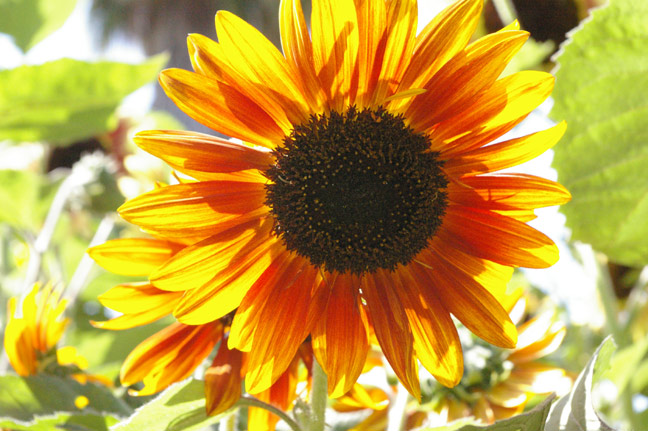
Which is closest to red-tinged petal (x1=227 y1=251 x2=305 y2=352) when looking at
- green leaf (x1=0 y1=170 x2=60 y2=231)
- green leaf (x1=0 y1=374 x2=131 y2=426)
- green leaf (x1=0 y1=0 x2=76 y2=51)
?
green leaf (x1=0 y1=374 x2=131 y2=426)

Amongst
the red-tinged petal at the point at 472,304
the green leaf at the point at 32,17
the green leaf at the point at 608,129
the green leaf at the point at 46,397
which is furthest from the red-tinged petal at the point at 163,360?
the green leaf at the point at 32,17

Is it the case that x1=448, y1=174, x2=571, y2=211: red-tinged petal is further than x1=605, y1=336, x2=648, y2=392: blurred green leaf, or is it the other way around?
x1=605, y1=336, x2=648, y2=392: blurred green leaf

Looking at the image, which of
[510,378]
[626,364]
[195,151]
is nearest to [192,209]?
[195,151]

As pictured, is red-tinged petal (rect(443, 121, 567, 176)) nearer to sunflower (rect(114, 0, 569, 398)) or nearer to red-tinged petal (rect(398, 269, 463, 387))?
sunflower (rect(114, 0, 569, 398))

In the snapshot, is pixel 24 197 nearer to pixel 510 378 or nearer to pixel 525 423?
pixel 510 378

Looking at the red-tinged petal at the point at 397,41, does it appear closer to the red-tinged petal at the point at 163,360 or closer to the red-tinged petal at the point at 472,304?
the red-tinged petal at the point at 472,304

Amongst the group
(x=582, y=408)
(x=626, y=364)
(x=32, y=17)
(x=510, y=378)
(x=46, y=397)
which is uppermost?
(x=32, y=17)

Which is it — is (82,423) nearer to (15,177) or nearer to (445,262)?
(445,262)

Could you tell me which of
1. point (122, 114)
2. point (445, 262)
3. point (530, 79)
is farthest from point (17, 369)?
point (122, 114)
